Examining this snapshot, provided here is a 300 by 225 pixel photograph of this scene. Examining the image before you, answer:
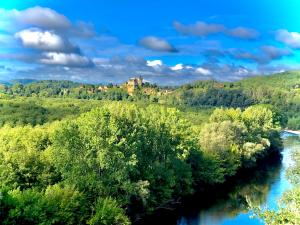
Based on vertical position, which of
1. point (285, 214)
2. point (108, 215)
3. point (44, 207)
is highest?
point (285, 214)

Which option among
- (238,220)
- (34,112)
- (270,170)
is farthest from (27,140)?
(34,112)

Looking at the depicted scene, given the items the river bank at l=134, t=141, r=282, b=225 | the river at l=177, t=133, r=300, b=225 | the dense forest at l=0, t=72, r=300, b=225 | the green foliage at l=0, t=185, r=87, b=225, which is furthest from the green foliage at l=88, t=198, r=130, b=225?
the river at l=177, t=133, r=300, b=225

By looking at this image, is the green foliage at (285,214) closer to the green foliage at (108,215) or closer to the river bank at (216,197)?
the green foliage at (108,215)

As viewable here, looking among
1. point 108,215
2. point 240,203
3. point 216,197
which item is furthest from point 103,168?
point 216,197

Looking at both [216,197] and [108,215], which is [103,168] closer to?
[108,215]

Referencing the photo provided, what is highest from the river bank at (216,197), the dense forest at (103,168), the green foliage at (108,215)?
the dense forest at (103,168)

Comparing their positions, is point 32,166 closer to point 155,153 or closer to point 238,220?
point 155,153

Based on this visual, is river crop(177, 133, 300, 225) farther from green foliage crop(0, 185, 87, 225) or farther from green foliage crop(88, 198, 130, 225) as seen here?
green foliage crop(0, 185, 87, 225)

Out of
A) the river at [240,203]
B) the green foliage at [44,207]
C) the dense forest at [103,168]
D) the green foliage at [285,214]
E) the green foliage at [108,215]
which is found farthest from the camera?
the river at [240,203]

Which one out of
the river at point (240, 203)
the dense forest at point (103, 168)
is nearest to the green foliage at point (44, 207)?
the dense forest at point (103, 168)
